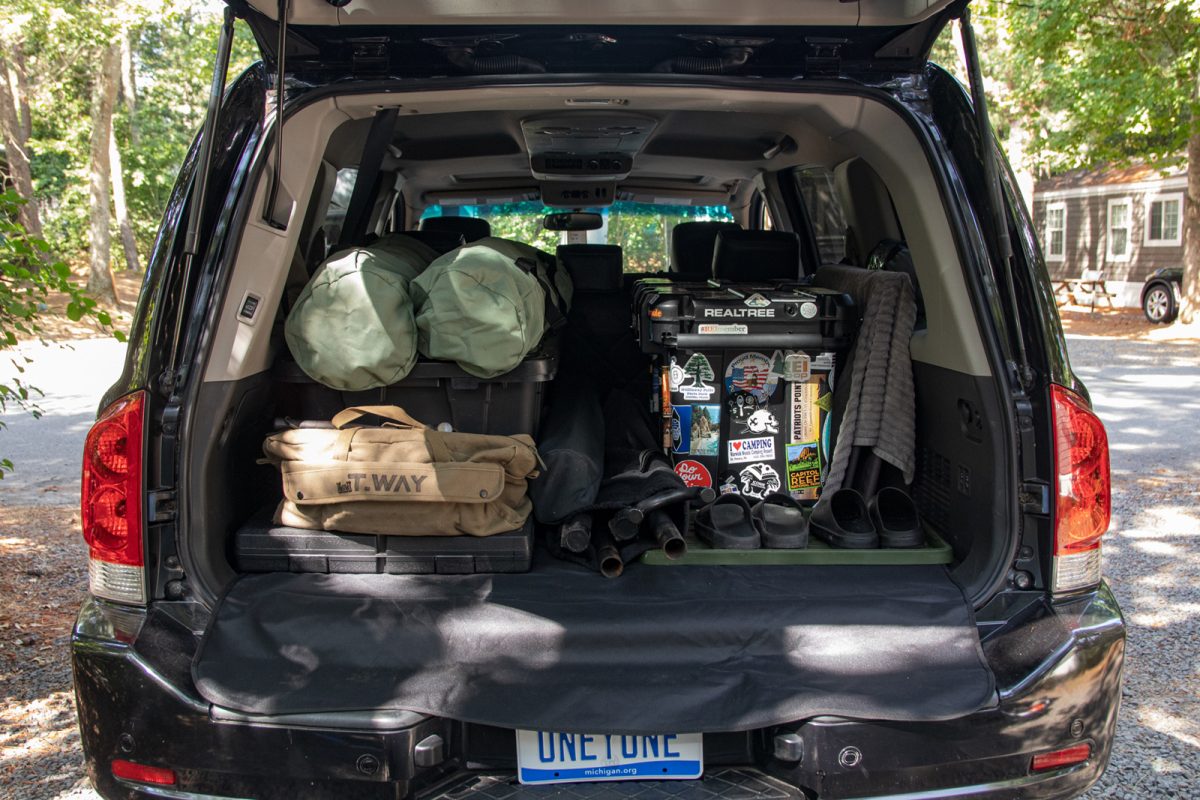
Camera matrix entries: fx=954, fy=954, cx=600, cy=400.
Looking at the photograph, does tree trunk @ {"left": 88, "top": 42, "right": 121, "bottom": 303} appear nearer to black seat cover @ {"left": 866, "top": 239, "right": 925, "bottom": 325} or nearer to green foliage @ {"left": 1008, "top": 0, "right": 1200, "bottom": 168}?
green foliage @ {"left": 1008, "top": 0, "right": 1200, "bottom": 168}

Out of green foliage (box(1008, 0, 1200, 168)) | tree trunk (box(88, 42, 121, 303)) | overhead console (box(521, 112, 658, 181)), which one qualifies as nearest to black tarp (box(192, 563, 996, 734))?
overhead console (box(521, 112, 658, 181))

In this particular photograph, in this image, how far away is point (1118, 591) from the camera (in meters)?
4.77

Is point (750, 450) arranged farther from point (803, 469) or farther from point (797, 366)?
point (797, 366)

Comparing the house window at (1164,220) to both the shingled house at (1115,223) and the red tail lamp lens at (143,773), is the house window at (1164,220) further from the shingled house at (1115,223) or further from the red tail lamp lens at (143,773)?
the red tail lamp lens at (143,773)

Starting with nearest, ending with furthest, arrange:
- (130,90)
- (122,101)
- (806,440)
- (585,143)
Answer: (806,440), (585,143), (130,90), (122,101)


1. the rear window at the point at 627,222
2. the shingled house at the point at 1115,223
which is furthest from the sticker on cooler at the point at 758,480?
the shingled house at the point at 1115,223

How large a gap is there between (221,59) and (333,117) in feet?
1.34

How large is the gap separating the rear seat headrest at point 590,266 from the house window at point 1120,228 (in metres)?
24.5

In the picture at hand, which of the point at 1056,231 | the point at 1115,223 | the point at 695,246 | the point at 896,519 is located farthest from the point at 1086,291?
the point at 896,519

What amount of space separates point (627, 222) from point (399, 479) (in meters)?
3.59

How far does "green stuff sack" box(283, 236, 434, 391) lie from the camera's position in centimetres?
250

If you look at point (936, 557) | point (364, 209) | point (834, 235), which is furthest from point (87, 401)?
point (936, 557)

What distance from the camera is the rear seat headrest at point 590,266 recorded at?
4805 mm

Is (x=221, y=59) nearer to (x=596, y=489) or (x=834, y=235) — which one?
(x=596, y=489)
